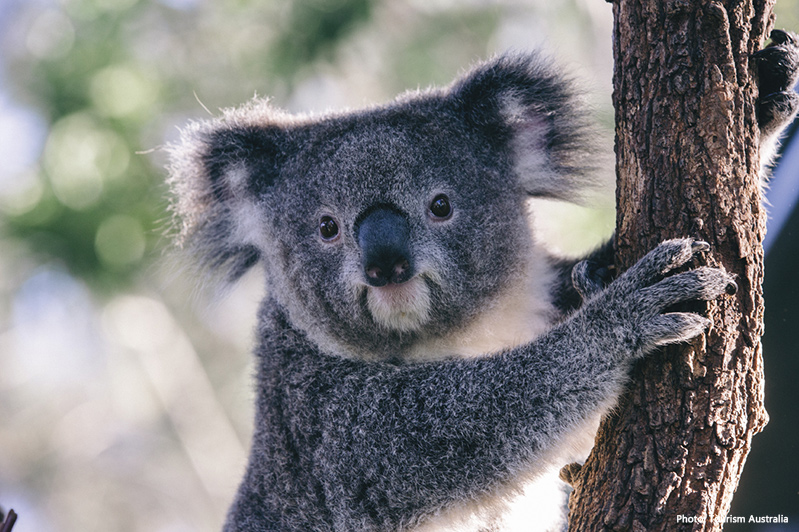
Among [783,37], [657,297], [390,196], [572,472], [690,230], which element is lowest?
[572,472]

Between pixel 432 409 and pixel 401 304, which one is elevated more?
pixel 401 304

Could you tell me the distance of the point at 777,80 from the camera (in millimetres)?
2244

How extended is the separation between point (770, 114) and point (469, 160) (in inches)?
41.9

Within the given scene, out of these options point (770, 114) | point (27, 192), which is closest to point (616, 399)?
point (770, 114)

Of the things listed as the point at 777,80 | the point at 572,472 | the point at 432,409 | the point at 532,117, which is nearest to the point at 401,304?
the point at 432,409

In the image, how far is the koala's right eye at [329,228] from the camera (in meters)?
2.75

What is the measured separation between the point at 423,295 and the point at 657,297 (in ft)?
2.77

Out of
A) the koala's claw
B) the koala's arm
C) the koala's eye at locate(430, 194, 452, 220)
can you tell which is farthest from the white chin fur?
the koala's claw

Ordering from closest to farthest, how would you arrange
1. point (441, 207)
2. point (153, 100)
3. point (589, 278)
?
point (589, 278) → point (441, 207) → point (153, 100)

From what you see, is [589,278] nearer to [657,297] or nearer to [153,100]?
[657,297]

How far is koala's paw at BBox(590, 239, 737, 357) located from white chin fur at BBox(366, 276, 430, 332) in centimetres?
63

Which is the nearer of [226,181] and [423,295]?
[423,295]

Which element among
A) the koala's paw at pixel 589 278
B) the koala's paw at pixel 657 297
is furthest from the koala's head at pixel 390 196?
the koala's paw at pixel 657 297

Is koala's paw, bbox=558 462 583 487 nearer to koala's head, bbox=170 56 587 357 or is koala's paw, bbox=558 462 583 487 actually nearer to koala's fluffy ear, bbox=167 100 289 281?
koala's head, bbox=170 56 587 357
